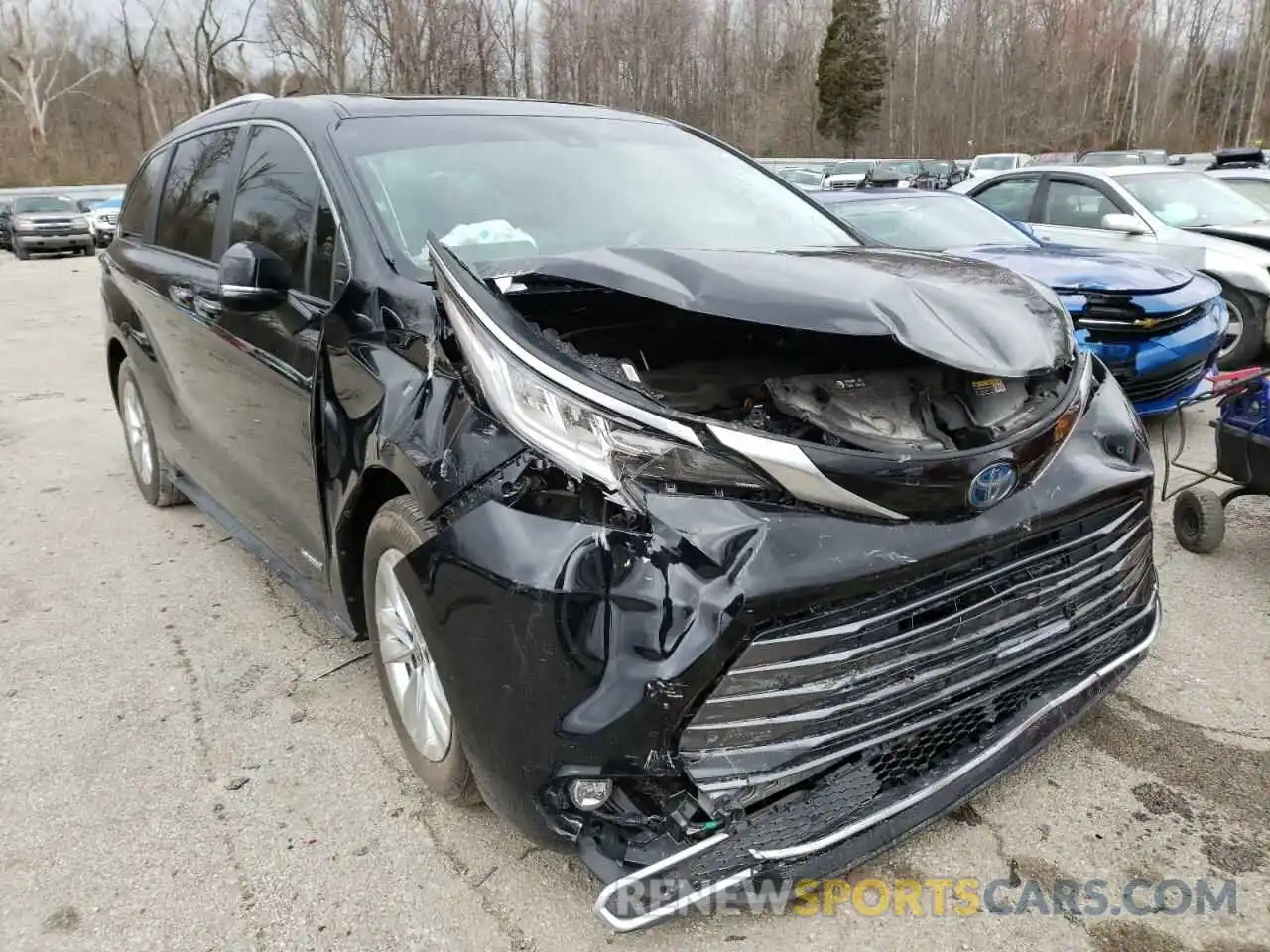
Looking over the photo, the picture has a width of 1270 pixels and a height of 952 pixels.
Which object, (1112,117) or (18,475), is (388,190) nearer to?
(18,475)

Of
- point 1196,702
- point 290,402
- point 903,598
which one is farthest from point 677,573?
point 1196,702

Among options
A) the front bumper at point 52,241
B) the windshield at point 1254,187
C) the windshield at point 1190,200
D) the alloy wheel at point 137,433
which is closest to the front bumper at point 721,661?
the alloy wheel at point 137,433

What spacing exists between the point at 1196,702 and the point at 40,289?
19.7m

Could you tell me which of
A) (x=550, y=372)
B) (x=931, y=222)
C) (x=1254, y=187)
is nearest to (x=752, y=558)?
(x=550, y=372)

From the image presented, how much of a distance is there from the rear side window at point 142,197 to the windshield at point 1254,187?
9217mm

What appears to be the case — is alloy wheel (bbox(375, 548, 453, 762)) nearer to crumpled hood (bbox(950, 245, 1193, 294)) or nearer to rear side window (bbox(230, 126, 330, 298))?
rear side window (bbox(230, 126, 330, 298))

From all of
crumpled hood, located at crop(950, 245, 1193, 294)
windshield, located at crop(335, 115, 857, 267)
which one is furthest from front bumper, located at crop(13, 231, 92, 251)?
windshield, located at crop(335, 115, 857, 267)

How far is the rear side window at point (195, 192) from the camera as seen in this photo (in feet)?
12.3

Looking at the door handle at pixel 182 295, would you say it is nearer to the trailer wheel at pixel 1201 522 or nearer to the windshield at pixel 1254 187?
the trailer wheel at pixel 1201 522

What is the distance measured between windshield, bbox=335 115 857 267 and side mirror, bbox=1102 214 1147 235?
16.8ft

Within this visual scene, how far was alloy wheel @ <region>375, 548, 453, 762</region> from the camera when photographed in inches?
93.8

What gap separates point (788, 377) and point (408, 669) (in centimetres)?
124

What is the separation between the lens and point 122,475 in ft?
18.9

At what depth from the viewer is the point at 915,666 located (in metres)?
1.98
